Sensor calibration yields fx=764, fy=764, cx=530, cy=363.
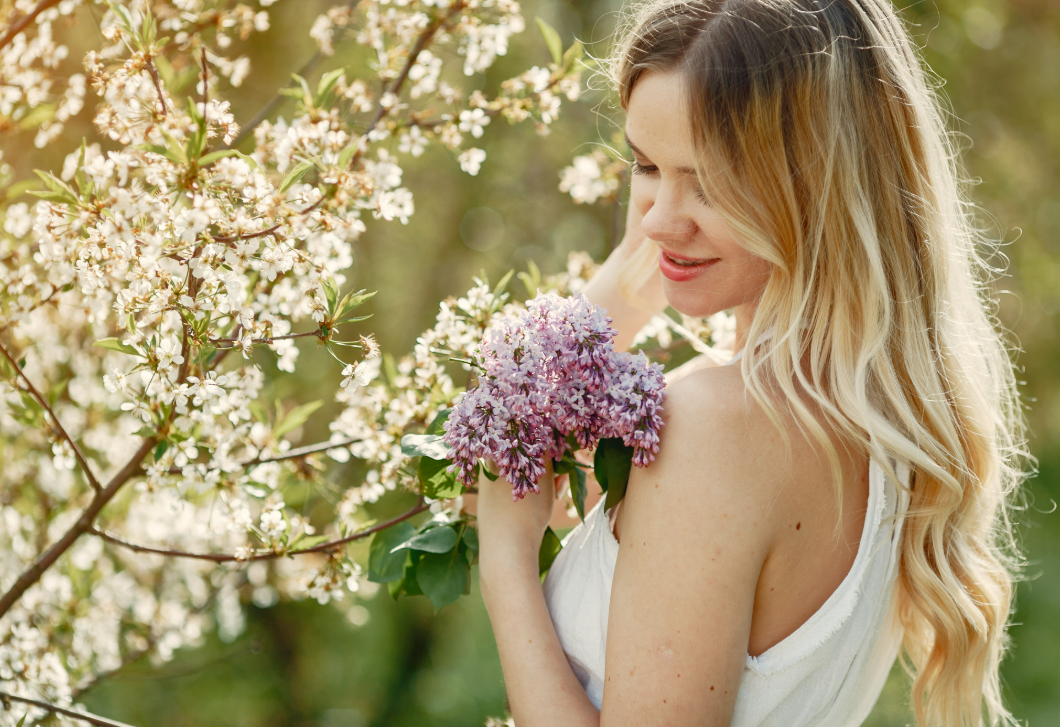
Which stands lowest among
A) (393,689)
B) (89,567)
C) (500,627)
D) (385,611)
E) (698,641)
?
(698,641)

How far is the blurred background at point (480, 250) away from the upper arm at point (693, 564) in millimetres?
4391

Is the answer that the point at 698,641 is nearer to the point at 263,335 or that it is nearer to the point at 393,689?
the point at 263,335

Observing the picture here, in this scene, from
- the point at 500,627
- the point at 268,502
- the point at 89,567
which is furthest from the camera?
the point at 89,567

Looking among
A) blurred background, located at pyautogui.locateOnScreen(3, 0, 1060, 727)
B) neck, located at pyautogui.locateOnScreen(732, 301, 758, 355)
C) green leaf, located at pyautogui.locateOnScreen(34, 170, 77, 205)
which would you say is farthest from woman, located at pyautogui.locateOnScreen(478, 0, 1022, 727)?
blurred background, located at pyautogui.locateOnScreen(3, 0, 1060, 727)

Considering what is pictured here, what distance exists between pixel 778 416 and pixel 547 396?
336mm

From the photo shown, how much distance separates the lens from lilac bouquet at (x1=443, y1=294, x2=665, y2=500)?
1042 mm

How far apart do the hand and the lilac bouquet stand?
0.18 meters

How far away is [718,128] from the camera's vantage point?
1161 mm

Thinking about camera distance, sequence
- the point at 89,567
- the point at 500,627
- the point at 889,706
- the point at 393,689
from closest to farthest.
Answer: the point at 500,627 < the point at 89,567 < the point at 889,706 < the point at 393,689

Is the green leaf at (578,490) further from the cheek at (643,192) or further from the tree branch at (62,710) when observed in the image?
the tree branch at (62,710)

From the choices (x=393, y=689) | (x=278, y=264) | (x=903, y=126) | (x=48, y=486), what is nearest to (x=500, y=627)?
(x=278, y=264)

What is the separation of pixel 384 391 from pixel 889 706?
5772 mm

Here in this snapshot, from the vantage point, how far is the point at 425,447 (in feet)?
3.80

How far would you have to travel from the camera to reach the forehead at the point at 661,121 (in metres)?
1.19
